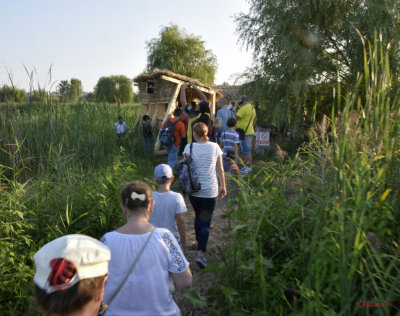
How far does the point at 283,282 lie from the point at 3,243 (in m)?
2.45

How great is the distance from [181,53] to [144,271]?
36.5 m

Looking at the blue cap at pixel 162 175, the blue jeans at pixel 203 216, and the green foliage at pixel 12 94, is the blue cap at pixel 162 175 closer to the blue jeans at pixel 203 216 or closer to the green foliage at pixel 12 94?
the blue jeans at pixel 203 216

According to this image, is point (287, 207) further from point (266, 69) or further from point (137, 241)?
point (266, 69)

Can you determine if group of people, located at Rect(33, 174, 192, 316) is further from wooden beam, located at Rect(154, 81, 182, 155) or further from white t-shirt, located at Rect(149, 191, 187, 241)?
wooden beam, located at Rect(154, 81, 182, 155)

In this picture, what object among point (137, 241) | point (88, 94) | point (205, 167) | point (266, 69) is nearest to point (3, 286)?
point (137, 241)

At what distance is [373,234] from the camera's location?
79.5 inches

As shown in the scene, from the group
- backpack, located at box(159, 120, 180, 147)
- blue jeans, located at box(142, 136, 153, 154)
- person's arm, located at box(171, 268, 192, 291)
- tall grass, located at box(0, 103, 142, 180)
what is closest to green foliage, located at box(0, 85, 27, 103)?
tall grass, located at box(0, 103, 142, 180)

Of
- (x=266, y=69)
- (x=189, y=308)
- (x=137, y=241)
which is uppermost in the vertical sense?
(x=266, y=69)

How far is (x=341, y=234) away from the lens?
162 centimetres

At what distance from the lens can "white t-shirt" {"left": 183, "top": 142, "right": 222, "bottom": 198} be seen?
3744 millimetres

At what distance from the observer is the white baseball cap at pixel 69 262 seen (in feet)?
3.28

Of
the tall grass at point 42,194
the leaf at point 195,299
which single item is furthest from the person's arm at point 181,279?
the tall grass at point 42,194

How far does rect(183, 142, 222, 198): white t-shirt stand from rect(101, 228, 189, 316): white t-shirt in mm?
1904

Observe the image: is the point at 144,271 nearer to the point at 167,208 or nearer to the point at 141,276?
the point at 141,276
